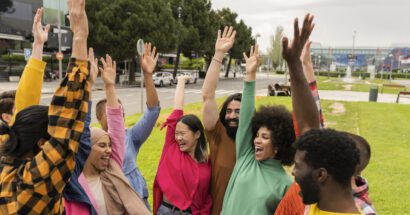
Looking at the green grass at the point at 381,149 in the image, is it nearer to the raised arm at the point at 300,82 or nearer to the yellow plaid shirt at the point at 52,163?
the raised arm at the point at 300,82

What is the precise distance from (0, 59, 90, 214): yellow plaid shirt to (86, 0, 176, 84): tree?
29.3 m

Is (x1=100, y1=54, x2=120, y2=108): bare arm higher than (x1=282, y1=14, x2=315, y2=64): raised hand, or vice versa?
(x1=282, y1=14, x2=315, y2=64): raised hand

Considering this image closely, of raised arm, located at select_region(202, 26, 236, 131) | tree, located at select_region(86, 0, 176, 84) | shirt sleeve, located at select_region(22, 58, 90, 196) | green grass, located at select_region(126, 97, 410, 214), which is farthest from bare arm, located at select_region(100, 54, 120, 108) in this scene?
tree, located at select_region(86, 0, 176, 84)

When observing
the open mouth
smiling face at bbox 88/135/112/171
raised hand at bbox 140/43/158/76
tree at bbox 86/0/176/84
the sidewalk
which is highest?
tree at bbox 86/0/176/84

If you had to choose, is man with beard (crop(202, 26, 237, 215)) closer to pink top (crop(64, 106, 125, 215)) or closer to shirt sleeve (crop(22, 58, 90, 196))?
pink top (crop(64, 106, 125, 215))

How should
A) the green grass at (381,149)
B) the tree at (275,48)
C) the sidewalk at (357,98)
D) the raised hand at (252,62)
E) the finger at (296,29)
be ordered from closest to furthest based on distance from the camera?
1. the finger at (296,29)
2. the raised hand at (252,62)
3. the green grass at (381,149)
4. the sidewalk at (357,98)
5. the tree at (275,48)

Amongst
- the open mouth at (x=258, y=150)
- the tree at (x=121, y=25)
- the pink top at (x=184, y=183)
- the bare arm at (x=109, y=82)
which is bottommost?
the pink top at (x=184, y=183)

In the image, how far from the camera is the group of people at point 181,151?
5.40 feet

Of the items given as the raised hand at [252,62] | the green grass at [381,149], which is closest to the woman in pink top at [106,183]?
the raised hand at [252,62]

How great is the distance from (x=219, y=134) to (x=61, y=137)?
1.54m

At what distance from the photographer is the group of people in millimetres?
1646

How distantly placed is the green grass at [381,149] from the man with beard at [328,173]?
2412mm

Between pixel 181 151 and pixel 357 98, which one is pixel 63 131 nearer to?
pixel 181 151

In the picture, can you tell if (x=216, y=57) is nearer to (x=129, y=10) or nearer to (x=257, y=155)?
(x=257, y=155)
